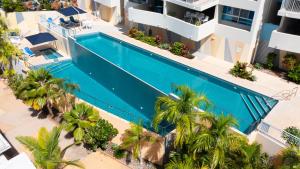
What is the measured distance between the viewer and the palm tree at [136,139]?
16.6 metres

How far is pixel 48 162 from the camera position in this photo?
1402 centimetres

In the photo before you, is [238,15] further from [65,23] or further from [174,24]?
[65,23]

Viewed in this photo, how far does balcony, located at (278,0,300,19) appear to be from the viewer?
70.4 ft

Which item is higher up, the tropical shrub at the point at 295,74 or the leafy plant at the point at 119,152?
the tropical shrub at the point at 295,74

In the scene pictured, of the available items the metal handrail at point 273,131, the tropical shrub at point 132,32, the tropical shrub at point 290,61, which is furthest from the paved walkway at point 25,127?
the tropical shrub at point 290,61

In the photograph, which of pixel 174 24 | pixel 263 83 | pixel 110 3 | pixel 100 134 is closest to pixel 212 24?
pixel 174 24

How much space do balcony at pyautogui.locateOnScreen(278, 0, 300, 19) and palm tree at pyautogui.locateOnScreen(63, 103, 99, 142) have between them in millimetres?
16469

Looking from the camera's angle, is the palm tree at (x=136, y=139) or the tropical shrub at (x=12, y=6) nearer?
the palm tree at (x=136, y=139)

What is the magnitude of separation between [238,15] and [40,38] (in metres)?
20.8

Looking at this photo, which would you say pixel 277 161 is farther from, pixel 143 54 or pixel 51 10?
pixel 51 10

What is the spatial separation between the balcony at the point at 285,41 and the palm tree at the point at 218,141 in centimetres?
1257

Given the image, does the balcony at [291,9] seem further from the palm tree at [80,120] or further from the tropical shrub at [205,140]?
the palm tree at [80,120]

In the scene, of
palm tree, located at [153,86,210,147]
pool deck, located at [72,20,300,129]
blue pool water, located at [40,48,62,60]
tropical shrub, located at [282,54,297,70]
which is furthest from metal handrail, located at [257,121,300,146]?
blue pool water, located at [40,48,62,60]

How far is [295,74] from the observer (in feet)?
75.9
